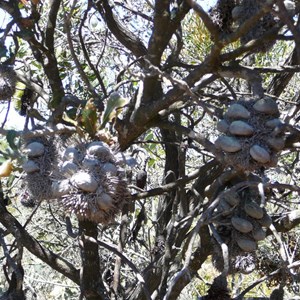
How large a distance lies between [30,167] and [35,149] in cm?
6

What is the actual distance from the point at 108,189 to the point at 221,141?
14.2 inches

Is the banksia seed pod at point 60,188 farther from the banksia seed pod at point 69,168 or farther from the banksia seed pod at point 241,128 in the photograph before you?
the banksia seed pod at point 241,128

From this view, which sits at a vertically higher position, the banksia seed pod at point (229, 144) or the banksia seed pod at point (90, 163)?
the banksia seed pod at point (90, 163)

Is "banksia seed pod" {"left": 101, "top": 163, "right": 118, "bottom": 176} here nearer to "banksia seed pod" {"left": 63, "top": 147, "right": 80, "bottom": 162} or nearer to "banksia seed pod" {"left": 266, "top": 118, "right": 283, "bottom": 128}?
"banksia seed pod" {"left": 63, "top": 147, "right": 80, "bottom": 162}

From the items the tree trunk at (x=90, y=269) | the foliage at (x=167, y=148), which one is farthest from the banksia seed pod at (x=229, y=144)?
the tree trunk at (x=90, y=269)

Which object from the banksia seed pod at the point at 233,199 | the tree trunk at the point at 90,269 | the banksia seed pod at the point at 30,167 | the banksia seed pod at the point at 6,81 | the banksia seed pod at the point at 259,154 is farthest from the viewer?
the tree trunk at the point at 90,269

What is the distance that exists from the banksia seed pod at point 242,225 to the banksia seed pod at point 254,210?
0.03m

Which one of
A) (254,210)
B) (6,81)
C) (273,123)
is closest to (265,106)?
(273,123)

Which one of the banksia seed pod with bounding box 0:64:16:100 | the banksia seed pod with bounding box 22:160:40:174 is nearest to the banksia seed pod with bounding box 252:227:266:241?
the banksia seed pod with bounding box 22:160:40:174

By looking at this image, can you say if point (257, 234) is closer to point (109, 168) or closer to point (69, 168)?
point (109, 168)

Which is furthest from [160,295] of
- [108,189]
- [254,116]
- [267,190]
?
[254,116]

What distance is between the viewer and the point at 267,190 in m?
2.38

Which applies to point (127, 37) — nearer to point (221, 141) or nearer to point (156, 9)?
point (156, 9)

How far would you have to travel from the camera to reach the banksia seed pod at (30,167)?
1974 mm
